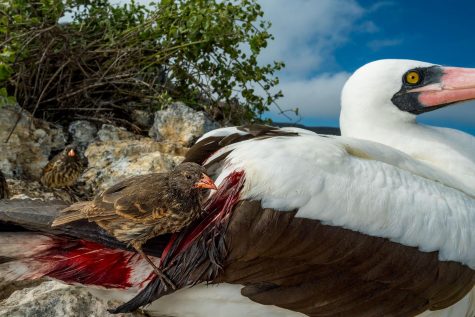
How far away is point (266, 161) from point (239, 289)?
0.38 meters

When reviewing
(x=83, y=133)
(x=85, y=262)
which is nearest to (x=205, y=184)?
(x=85, y=262)

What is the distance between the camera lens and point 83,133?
4.04m

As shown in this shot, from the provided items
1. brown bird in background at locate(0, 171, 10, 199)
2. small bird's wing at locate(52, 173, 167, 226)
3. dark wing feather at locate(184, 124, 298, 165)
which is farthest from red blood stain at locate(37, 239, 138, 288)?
brown bird in background at locate(0, 171, 10, 199)

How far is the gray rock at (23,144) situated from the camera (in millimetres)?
3545

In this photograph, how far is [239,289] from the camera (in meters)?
1.63

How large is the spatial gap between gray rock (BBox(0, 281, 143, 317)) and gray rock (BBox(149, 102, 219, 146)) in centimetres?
183

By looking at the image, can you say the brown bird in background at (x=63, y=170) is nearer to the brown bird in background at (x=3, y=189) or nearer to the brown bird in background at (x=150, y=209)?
the brown bird in background at (x=3, y=189)

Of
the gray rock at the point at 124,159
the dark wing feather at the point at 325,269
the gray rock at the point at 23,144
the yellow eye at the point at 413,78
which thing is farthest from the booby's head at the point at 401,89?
the gray rock at the point at 23,144

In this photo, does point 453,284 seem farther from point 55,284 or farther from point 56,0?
point 56,0

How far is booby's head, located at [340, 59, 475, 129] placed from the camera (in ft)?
7.84

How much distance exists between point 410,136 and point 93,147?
6.66 feet

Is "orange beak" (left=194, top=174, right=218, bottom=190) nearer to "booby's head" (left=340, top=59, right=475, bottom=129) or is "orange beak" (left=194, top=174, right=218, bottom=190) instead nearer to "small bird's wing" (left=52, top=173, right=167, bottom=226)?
"small bird's wing" (left=52, top=173, right=167, bottom=226)

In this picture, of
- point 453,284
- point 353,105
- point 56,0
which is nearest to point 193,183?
point 453,284

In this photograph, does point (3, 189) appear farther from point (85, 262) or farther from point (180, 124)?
point (85, 262)
